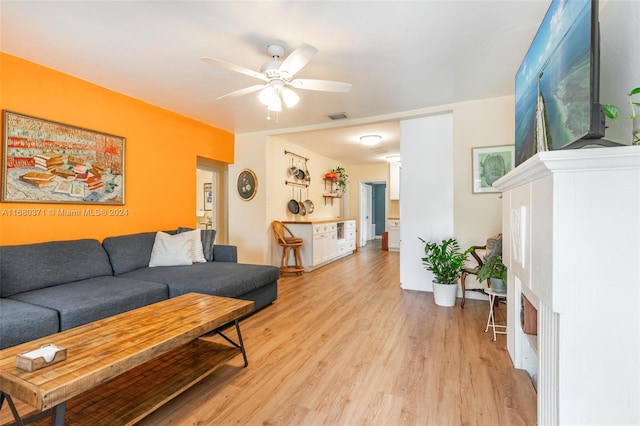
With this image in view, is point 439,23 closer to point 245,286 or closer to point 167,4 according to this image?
point 167,4

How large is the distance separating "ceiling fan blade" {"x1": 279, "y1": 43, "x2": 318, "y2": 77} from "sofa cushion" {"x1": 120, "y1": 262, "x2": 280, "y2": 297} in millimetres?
1907

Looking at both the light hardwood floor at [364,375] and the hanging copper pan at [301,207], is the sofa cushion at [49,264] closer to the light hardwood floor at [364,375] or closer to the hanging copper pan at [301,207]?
the light hardwood floor at [364,375]

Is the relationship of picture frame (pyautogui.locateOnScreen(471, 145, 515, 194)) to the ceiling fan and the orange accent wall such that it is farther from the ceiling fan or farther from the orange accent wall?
the orange accent wall

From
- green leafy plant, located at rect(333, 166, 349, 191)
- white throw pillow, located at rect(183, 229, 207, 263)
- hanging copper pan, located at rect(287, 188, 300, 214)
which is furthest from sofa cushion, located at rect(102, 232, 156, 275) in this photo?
green leafy plant, located at rect(333, 166, 349, 191)

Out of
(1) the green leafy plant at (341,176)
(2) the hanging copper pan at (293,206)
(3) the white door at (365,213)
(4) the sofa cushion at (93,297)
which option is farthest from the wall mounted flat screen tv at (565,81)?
(3) the white door at (365,213)

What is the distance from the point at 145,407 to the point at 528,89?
2.82 meters

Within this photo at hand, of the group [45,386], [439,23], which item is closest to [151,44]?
[439,23]

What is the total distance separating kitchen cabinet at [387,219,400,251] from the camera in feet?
26.2

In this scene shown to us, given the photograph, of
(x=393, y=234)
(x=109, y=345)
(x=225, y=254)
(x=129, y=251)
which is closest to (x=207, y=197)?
(x=225, y=254)

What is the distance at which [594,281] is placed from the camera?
101 centimetres

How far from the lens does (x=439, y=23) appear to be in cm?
207

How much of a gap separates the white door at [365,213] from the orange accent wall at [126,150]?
4762 mm

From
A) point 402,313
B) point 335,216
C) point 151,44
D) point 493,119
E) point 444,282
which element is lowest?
point 402,313

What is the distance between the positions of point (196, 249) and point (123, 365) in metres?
2.36
